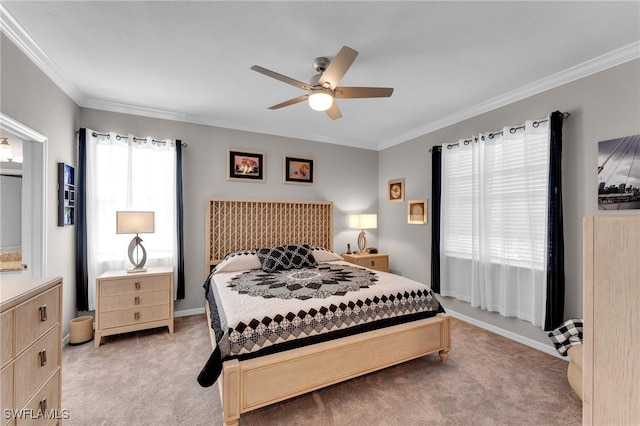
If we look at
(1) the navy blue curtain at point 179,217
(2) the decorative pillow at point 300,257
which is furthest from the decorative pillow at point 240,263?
(1) the navy blue curtain at point 179,217

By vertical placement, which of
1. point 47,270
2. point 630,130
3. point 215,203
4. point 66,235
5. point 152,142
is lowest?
point 47,270

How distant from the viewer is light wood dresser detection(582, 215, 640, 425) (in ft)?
1.62

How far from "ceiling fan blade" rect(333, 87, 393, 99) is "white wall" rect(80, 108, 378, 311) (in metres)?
2.10

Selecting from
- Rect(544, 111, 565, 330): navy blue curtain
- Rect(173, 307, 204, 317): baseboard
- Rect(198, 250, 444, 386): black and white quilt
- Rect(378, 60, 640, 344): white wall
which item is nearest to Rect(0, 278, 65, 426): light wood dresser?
Rect(198, 250, 444, 386): black and white quilt

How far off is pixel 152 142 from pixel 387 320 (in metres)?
3.43

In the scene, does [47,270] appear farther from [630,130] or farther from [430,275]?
[630,130]

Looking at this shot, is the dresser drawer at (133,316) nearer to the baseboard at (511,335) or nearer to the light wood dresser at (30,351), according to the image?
the light wood dresser at (30,351)

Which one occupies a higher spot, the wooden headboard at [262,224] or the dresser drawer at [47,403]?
the wooden headboard at [262,224]

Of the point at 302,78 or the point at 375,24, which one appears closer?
the point at 375,24

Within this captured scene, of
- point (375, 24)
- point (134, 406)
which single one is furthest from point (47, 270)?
point (375, 24)

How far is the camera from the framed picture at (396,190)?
4.63 meters

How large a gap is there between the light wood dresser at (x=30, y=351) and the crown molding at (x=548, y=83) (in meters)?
4.17

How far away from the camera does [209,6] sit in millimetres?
1822

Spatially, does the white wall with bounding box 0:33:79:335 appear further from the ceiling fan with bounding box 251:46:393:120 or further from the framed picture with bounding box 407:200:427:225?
the framed picture with bounding box 407:200:427:225
